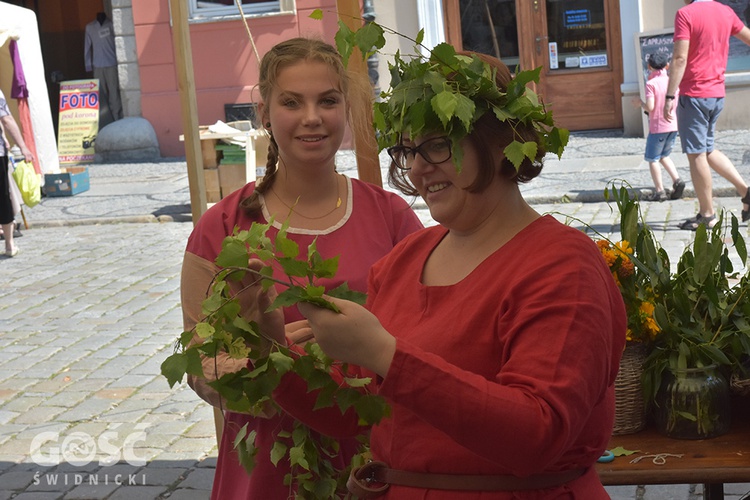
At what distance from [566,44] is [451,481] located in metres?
14.3

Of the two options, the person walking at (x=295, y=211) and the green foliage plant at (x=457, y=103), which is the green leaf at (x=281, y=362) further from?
the person walking at (x=295, y=211)

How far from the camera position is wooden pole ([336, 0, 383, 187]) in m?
2.91

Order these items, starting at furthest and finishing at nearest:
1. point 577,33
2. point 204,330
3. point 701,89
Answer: point 577,33 < point 701,89 < point 204,330

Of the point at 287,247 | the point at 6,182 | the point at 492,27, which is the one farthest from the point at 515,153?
the point at 492,27

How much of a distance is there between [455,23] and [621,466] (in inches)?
550

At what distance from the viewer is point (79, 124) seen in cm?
1722

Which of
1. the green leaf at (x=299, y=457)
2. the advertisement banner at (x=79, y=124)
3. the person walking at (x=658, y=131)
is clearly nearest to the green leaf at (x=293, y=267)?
the green leaf at (x=299, y=457)

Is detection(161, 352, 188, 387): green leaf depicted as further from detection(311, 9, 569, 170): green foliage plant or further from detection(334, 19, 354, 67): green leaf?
detection(334, 19, 354, 67): green leaf

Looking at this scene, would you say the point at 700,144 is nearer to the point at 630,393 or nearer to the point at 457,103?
the point at 630,393

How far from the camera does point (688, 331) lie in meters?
2.79

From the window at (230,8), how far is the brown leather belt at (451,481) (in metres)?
15.0

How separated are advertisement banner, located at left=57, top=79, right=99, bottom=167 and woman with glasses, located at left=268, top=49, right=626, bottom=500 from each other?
15.9 metres

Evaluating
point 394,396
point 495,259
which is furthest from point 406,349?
point 495,259

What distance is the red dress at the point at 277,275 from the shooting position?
8.43ft
